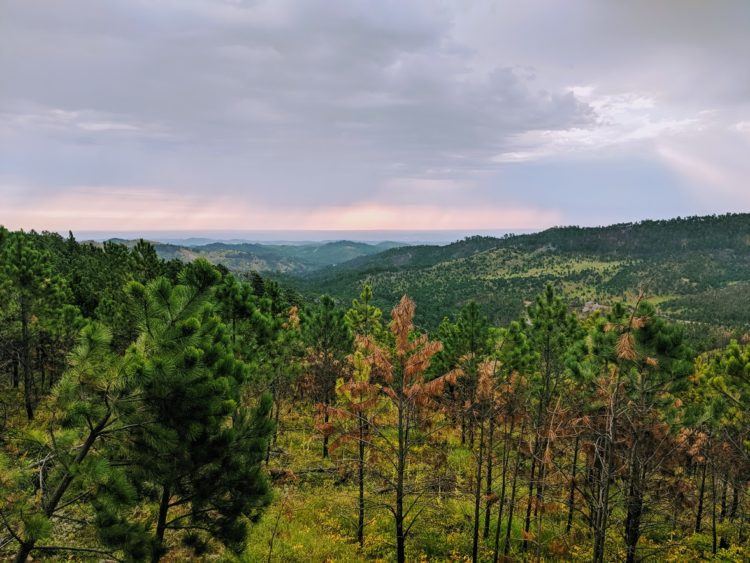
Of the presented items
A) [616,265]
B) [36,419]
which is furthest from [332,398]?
[616,265]

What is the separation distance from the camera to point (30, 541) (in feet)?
18.5

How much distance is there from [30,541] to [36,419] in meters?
24.8

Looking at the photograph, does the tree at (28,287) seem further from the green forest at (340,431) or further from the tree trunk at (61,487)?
the tree trunk at (61,487)

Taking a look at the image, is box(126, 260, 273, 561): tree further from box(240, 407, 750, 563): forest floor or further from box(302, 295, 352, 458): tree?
box(302, 295, 352, 458): tree

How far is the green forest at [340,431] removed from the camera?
6812 millimetres

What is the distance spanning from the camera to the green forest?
681 centimetres

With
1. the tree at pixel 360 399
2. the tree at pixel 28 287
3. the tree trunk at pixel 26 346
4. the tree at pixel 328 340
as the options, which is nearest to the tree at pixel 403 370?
the tree at pixel 360 399

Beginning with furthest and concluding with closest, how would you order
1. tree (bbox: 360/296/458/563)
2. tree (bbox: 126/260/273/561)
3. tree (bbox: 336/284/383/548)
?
tree (bbox: 336/284/383/548) < tree (bbox: 360/296/458/563) < tree (bbox: 126/260/273/561)

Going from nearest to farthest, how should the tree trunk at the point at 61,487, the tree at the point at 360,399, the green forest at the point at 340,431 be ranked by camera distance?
the tree trunk at the point at 61,487 → the green forest at the point at 340,431 → the tree at the point at 360,399

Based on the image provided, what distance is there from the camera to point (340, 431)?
451 inches

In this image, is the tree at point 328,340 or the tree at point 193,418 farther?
the tree at point 328,340

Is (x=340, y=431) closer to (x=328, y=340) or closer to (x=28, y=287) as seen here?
(x=328, y=340)

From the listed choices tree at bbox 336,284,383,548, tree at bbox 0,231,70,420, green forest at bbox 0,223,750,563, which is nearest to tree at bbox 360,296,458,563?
green forest at bbox 0,223,750,563

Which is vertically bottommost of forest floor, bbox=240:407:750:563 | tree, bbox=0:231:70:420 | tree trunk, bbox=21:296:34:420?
forest floor, bbox=240:407:750:563
